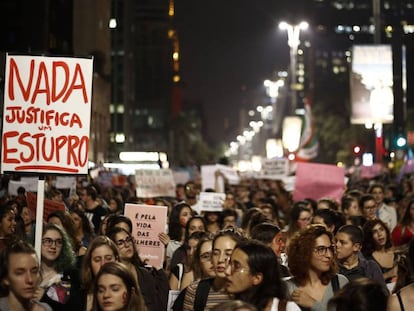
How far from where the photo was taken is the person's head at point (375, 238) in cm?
1084

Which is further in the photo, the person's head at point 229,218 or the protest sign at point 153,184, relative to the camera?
the protest sign at point 153,184

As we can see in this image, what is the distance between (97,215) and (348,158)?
3088 inches

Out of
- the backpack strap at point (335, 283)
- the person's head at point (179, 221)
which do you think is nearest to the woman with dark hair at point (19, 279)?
the backpack strap at point (335, 283)

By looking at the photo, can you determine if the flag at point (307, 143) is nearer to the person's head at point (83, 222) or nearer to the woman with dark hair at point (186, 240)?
the person's head at point (83, 222)

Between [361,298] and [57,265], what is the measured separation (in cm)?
398

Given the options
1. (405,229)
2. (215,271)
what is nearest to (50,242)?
(215,271)

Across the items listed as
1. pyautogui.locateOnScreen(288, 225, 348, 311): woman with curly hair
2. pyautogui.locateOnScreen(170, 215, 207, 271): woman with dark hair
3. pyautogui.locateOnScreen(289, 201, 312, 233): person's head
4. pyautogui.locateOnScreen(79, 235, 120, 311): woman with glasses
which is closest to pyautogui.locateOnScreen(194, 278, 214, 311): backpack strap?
pyautogui.locateOnScreen(288, 225, 348, 311): woman with curly hair

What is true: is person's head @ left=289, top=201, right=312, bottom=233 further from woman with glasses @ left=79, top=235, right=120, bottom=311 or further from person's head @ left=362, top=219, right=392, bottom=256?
woman with glasses @ left=79, top=235, right=120, bottom=311

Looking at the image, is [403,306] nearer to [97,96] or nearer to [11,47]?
[11,47]

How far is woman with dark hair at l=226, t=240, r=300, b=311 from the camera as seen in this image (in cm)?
662

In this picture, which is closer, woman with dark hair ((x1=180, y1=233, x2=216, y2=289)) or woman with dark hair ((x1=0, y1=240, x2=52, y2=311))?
woman with dark hair ((x1=0, y1=240, x2=52, y2=311))

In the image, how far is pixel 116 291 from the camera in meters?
6.70

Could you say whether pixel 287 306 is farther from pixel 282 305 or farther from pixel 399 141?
pixel 399 141

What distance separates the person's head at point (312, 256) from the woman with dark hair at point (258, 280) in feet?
3.34
